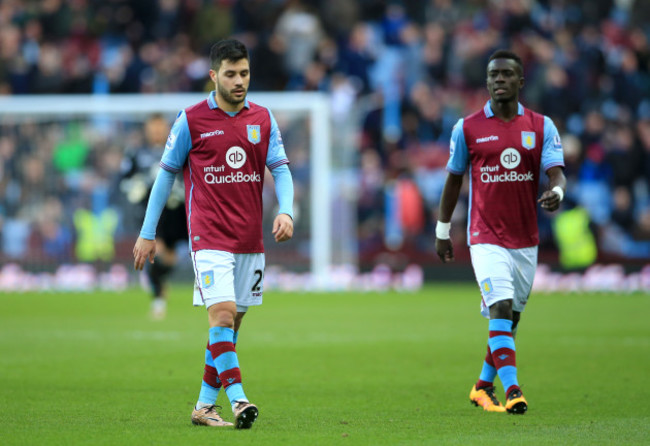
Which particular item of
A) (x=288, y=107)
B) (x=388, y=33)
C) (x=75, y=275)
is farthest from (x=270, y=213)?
(x=388, y=33)

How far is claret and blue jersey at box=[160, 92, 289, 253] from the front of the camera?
728 cm

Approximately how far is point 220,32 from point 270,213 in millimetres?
6325

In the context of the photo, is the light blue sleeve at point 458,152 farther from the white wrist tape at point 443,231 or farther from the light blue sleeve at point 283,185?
the light blue sleeve at point 283,185

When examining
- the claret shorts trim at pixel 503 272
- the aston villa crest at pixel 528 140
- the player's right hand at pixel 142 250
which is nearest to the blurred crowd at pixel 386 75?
the claret shorts trim at pixel 503 272

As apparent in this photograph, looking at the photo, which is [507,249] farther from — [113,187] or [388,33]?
[388,33]

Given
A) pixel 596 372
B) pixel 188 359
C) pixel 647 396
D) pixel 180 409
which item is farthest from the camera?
pixel 188 359

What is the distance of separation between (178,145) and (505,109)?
97.3 inches

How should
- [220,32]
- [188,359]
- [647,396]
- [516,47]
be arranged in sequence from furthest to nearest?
[220,32], [516,47], [188,359], [647,396]

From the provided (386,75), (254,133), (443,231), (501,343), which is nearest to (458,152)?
(443,231)

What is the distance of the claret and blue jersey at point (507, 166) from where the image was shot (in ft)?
27.2

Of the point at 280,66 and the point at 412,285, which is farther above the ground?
the point at 280,66

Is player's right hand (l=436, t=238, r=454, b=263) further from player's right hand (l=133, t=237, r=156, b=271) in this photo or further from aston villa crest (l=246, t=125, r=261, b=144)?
player's right hand (l=133, t=237, r=156, b=271)

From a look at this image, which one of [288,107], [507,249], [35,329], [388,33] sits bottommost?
[35,329]

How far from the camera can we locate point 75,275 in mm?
22094
